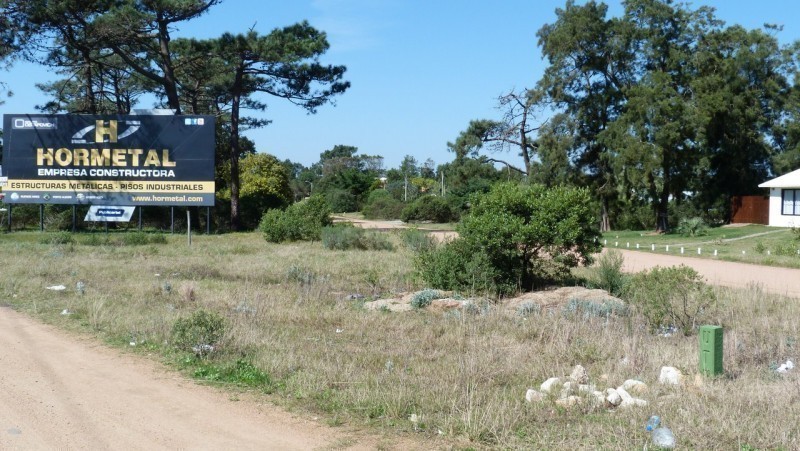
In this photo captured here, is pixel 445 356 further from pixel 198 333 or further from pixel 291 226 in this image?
pixel 291 226

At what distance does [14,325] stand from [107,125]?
83.2 ft

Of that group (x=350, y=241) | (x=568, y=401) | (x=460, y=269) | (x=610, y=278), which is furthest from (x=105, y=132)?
(x=568, y=401)

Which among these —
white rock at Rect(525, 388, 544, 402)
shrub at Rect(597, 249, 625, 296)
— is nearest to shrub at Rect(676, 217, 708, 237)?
shrub at Rect(597, 249, 625, 296)

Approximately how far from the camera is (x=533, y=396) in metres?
6.91

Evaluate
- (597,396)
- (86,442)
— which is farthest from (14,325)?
(597,396)

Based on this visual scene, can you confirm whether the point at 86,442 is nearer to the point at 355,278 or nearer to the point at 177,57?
the point at 355,278

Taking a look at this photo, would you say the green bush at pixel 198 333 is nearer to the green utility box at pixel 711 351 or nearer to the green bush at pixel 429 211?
the green utility box at pixel 711 351

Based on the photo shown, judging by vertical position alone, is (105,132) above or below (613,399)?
above

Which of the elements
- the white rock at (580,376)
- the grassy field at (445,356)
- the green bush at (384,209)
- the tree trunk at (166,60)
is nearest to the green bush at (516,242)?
the grassy field at (445,356)

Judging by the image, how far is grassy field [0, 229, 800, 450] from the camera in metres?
6.17

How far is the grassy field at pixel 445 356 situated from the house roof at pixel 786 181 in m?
33.0

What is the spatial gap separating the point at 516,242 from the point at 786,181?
117ft

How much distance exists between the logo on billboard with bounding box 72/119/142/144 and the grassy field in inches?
740

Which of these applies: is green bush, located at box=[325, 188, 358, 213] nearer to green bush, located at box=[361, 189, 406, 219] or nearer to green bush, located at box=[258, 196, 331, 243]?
green bush, located at box=[361, 189, 406, 219]
